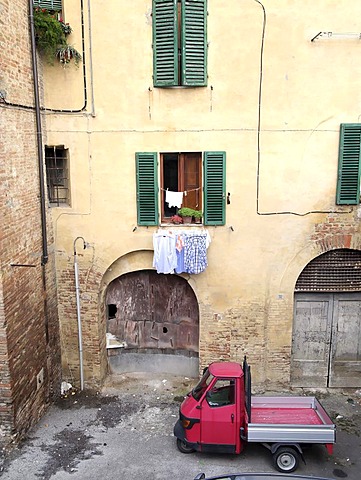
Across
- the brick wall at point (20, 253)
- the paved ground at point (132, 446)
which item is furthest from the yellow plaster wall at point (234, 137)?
the paved ground at point (132, 446)

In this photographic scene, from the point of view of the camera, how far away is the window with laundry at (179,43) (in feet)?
30.7

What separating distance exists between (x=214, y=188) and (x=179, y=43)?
10.3ft

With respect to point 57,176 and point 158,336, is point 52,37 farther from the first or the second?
point 158,336

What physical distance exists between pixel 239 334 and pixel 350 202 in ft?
12.9

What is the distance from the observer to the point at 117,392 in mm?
10898

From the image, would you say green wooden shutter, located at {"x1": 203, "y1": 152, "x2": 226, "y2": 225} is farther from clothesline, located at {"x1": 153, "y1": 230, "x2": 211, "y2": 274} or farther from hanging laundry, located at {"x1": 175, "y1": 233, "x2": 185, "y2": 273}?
hanging laundry, located at {"x1": 175, "y1": 233, "x2": 185, "y2": 273}

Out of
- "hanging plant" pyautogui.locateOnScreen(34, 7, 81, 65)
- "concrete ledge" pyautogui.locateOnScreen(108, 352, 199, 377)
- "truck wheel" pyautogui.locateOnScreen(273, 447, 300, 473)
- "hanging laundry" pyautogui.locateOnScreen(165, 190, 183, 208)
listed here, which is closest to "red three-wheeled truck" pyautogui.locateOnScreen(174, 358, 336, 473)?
"truck wheel" pyautogui.locateOnScreen(273, 447, 300, 473)

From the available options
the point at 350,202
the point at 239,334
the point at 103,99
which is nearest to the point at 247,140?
the point at 350,202

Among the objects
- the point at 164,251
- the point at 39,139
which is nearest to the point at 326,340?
the point at 164,251

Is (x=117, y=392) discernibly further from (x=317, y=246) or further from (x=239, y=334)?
(x=317, y=246)

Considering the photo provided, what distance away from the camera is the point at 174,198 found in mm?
10211

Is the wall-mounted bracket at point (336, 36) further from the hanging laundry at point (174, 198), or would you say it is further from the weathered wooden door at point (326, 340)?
the weathered wooden door at point (326, 340)

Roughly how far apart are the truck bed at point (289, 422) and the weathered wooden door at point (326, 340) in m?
2.38

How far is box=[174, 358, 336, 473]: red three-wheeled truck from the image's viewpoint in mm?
7801
